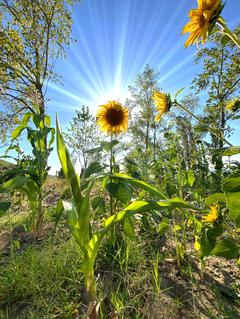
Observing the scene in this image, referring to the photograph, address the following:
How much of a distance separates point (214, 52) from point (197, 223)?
12.3m

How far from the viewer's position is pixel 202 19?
90cm

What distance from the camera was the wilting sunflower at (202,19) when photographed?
81 cm

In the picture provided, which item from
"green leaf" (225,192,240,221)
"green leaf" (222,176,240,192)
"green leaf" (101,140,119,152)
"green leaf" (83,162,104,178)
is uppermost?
"green leaf" (101,140,119,152)

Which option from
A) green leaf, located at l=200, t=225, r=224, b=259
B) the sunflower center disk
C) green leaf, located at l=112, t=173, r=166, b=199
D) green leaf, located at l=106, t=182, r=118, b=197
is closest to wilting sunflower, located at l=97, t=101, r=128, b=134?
the sunflower center disk

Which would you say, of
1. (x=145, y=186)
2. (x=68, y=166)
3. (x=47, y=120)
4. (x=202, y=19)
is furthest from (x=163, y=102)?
(x=47, y=120)

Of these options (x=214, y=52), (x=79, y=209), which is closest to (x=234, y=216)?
(x=79, y=209)

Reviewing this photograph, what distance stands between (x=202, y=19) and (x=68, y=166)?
2.34 ft

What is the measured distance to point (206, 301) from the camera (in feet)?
3.39

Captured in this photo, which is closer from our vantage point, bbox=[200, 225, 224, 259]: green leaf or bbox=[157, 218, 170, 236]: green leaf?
bbox=[200, 225, 224, 259]: green leaf

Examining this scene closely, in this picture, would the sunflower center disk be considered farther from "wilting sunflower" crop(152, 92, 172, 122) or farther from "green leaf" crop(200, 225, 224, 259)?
"green leaf" crop(200, 225, 224, 259)

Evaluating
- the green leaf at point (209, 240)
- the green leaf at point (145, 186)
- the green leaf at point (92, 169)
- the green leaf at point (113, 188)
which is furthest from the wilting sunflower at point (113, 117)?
the green leaf at point (209, 240)

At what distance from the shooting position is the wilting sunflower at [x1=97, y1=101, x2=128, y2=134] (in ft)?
5.63

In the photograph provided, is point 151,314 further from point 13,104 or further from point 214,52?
point 214,52

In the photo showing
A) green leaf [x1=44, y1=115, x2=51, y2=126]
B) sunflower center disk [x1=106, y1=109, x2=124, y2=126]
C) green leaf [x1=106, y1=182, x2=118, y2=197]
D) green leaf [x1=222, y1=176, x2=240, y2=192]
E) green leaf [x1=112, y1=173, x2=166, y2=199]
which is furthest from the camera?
green leaf [x1=44, y1=115, x2=51, y2=126]
